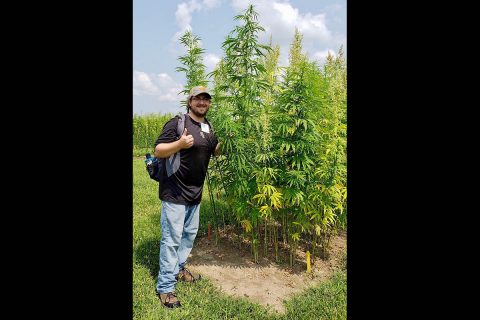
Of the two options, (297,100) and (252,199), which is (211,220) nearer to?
(252,199)

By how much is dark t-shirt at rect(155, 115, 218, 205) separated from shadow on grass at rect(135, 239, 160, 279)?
3.59 ft

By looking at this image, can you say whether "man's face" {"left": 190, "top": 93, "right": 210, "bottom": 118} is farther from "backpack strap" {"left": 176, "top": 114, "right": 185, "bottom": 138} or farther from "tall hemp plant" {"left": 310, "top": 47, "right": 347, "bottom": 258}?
"tall hemp plant" {"left": 310, "top": 47, "right": 347, "bottom": 258}

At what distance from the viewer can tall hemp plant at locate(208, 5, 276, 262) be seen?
11.2 feet

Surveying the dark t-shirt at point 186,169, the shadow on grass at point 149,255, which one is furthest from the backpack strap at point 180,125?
the shadow on grass at point 149,255

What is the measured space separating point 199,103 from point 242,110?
63 centimetres

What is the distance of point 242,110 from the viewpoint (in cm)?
352

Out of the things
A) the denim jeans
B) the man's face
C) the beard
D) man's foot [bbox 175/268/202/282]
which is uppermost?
the man's face

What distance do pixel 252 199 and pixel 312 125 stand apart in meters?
1.07

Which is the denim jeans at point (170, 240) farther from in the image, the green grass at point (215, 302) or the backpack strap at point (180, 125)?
the backpack strap at point (180, 125)

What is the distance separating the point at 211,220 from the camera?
5273mm

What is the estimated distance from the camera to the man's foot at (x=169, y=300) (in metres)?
2.92

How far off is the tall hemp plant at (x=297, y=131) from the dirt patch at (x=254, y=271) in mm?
738

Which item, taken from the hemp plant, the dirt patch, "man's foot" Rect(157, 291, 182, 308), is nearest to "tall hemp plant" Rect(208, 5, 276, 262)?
the hemp plant
